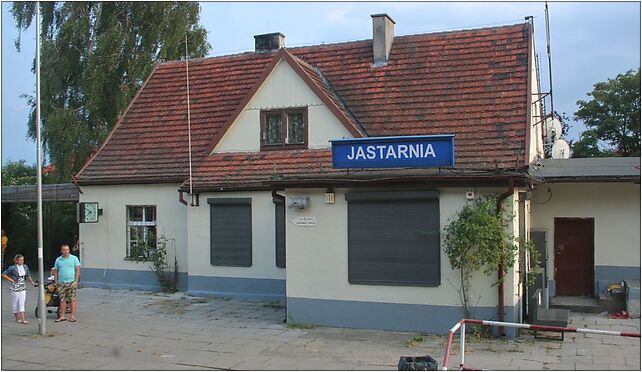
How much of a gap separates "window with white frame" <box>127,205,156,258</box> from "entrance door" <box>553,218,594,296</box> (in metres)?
11.0

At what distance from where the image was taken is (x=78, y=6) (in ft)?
96.8

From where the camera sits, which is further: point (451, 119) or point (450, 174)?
point (451, 119)

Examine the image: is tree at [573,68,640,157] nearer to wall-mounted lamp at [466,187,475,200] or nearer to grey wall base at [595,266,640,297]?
grey wall base at [595,266,640,297]

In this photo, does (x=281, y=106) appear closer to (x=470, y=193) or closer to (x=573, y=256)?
(x=470, y=193)

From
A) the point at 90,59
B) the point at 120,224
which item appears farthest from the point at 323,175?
the point at 90,59

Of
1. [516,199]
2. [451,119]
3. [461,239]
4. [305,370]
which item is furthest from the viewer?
[451,119]

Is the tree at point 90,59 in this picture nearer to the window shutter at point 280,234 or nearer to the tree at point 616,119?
the window shutter at point 280,234

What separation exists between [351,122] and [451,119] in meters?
2.44

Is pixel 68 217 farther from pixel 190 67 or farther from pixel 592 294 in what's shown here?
pixel 592 294

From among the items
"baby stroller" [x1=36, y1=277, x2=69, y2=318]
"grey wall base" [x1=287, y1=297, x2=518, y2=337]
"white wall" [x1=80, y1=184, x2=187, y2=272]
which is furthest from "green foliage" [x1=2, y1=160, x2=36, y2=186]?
"grey wall base" [x1=287, y1=297, x2=518, y2=337]

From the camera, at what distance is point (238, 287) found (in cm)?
1756

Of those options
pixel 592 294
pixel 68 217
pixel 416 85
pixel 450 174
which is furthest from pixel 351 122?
pixel 68 217

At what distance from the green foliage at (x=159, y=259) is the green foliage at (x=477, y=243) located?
29.7 feet

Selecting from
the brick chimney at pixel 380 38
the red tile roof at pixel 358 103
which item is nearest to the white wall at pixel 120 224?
the red tile roof at pixel 358 103
